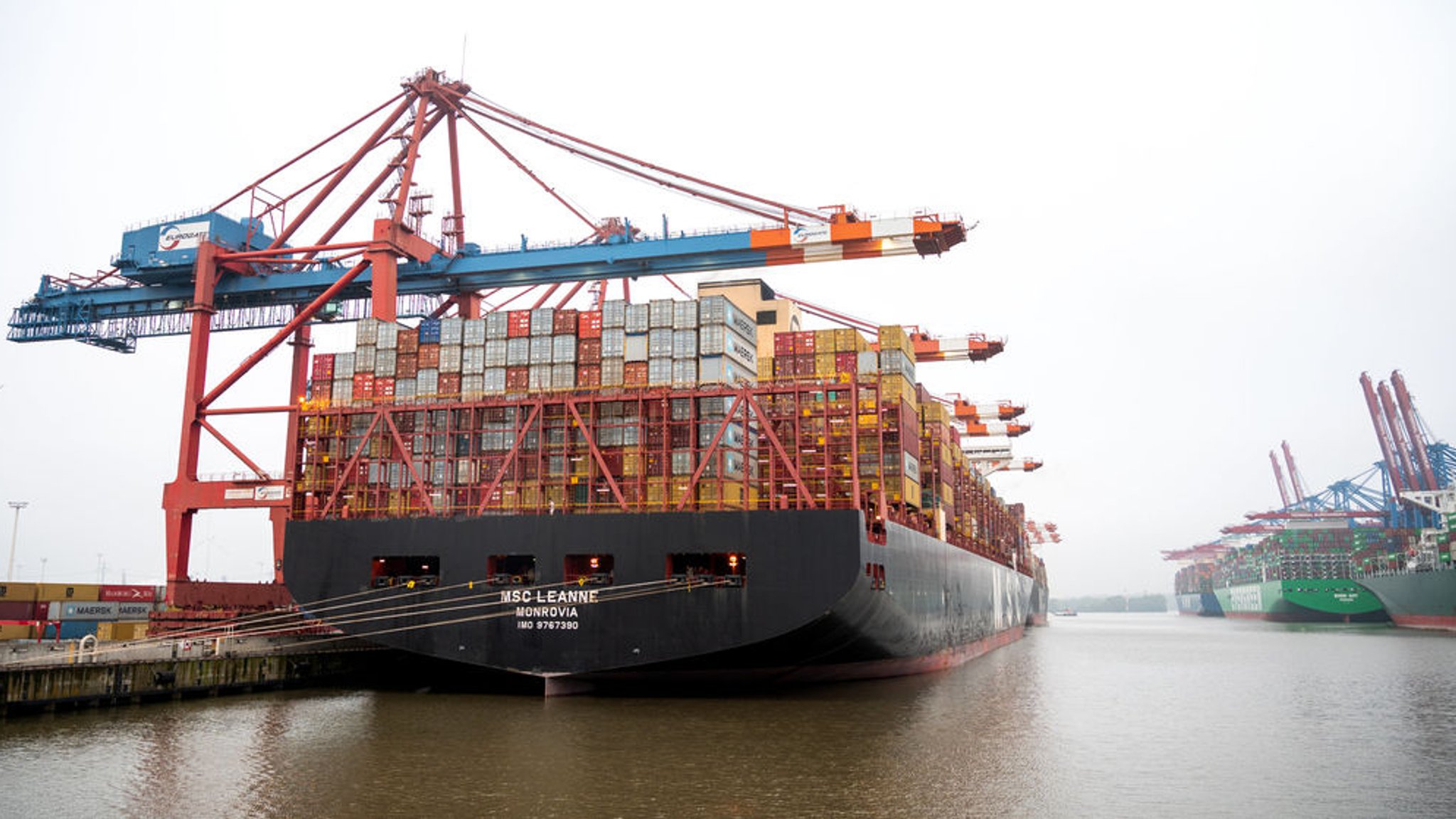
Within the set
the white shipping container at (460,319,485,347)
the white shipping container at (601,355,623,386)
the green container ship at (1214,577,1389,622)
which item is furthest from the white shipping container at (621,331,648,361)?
the green container ship at (1214,577,1389,622)

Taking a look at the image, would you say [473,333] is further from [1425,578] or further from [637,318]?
[1425,578]

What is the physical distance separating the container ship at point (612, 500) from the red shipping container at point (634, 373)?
2.6 inches

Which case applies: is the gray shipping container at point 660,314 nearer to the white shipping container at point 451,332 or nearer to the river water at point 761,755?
the white shipping container at point 451,332

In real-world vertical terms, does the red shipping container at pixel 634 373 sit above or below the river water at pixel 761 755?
above

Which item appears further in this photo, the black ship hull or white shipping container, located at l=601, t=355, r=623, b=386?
white shipping container, located at l=601, t=355, r=623, b=386

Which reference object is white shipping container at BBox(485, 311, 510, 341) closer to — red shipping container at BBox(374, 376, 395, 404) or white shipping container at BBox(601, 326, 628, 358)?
white shipping container at BBox(601, 326, 628, 358)

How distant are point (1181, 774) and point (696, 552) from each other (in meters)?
11.7

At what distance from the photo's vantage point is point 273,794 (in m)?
14.4

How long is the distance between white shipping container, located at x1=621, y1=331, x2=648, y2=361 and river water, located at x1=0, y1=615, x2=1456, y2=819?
366 inches

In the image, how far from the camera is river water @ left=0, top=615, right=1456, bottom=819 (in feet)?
45.7

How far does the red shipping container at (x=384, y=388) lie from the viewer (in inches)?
1148

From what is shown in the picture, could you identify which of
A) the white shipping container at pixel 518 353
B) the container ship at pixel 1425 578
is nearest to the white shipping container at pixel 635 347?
the white shipping container at pixel 518 353

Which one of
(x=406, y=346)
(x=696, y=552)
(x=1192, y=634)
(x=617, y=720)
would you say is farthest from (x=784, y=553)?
(x=1192, y=634)

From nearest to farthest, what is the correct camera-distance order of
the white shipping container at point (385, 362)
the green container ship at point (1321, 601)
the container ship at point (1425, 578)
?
the white shipping container at point (385, 362) < the container ship at point (1425, 578) < the green container ship at point (1321, 601)
